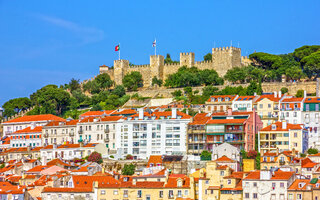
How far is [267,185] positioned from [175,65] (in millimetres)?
60707

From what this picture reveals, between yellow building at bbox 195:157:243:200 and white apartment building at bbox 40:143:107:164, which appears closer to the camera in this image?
yellow building at bbox 195:157:243:200

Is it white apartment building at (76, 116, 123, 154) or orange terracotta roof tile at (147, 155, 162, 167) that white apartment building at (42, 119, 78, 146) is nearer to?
white apartment building at (76, 116, 123, 154)

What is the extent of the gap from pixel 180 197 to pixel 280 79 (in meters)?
46.9

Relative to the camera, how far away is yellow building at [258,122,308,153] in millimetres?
73562

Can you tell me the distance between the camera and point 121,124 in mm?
82500

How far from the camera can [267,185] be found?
57.3 meters

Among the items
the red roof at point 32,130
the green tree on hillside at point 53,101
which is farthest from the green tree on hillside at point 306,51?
the red roof at point 32,130

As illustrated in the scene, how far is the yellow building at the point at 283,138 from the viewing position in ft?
241

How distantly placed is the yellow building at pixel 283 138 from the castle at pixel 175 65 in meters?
34.0

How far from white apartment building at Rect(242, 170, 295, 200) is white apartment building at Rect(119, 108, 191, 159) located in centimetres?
1933

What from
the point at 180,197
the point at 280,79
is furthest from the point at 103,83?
the point at 180,197

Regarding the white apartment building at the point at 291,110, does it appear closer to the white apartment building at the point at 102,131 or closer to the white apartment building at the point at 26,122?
the white apartment building at the point at 102,131

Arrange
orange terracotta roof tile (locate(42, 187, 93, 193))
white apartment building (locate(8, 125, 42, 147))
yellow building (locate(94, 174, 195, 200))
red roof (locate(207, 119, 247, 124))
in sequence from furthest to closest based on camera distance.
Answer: white apartment building (locate(8, 125, 42, 147)) < red roof (locate(207, 119, 247, 124)) < orange terracotta roof tile (locate(42, 187, 93, 193)) < yellow building (locate(94, 174, 195, 200))

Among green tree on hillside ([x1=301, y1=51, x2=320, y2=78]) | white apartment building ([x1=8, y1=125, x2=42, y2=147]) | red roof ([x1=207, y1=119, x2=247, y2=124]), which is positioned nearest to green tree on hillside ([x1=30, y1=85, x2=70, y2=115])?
white apartment building ([x1=8, y1=125, x2=42, y2=147])
